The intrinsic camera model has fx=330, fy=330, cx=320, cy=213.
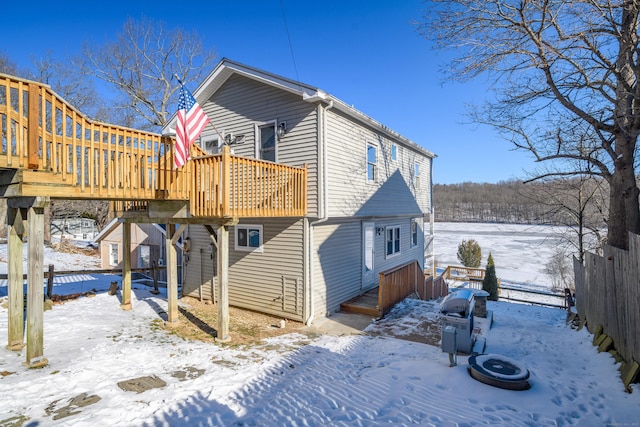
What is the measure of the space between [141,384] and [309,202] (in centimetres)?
555

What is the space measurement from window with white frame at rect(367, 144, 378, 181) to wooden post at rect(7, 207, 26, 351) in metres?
9.11

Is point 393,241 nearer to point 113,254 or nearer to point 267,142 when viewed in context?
point 267,142

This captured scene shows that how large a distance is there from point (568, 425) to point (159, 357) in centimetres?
629

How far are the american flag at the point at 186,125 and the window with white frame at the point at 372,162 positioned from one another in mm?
5988

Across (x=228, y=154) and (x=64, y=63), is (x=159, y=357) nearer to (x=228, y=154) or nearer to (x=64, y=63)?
(x=228, y=154)

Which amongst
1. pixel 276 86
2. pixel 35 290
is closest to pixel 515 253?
pixel 276 86

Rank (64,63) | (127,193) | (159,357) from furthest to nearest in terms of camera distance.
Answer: (64,63)
(127,193)
(159,357)

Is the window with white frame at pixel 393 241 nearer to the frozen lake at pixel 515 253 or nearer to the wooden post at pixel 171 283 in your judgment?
the wooden post at pixel 171 283

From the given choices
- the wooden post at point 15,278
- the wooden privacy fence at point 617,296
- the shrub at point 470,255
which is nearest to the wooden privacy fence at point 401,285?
the wooden privacy fence at point 617,296

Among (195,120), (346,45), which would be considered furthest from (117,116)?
(195,120)

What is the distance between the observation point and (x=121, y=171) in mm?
6559

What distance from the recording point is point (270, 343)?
7.29 m

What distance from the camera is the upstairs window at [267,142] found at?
993 cm

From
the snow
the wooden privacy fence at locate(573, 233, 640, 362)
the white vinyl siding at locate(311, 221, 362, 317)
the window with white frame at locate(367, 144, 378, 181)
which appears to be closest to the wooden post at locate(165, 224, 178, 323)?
the snow
